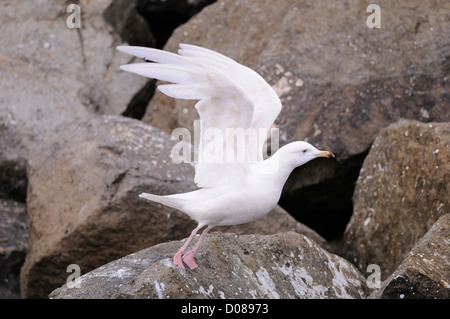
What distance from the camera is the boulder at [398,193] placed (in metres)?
5.29

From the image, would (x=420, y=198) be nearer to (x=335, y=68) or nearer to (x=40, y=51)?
(x=335, y=68)

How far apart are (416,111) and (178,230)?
2.50 meters

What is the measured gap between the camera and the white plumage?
4582mm

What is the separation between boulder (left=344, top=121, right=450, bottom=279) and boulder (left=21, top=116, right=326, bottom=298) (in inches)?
21.5

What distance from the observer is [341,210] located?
24.3 ft

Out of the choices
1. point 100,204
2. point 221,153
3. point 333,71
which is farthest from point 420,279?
point 333,71

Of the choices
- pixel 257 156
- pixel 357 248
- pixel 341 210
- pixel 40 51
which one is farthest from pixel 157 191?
pixel 40 51

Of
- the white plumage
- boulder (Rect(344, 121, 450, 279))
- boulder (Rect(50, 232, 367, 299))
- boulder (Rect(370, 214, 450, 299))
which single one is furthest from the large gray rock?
boulder (Rect(370, 214, 450, 299))

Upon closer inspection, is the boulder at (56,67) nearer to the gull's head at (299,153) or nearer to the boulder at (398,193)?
the boulder at (398,193)

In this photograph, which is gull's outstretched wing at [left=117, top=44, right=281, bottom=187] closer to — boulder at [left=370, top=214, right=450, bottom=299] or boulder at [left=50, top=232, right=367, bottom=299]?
boulder at [left=50, top=232, right=367, bottom=299]

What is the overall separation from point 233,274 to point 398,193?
1676 millimetres

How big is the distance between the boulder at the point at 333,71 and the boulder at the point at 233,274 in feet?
5.91

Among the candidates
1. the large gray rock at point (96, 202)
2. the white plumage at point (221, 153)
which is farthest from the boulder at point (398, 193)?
the large gray rock at point (96, 202)

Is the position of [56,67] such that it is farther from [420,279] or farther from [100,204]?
[420,279]
